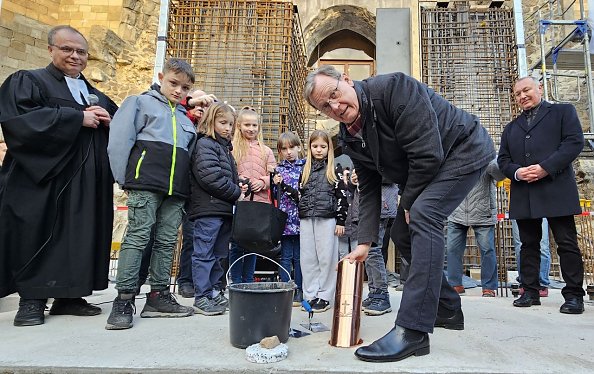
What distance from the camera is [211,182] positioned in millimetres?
3137

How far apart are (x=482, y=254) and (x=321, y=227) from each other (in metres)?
1.95

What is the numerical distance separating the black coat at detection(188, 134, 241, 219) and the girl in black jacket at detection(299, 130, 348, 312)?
2.08ft

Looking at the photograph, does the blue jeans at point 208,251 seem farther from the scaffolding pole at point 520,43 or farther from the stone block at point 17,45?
the stone block at point 17,45

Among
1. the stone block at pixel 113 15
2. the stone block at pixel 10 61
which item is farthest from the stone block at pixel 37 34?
the stone block at pixel 113 15

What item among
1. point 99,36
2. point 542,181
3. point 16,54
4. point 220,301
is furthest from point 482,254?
point 16,54

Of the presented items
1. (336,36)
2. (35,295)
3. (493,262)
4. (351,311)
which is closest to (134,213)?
(35,295)

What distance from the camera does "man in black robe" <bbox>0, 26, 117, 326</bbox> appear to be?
104 inches

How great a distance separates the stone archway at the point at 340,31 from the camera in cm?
1072

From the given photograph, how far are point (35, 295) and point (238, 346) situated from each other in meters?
1.51

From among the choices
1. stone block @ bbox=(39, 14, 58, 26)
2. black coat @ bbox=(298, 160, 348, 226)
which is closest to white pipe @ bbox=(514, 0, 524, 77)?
black coat @ bbox=(298, 160, 348, 226)

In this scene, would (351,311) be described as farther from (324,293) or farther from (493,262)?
(493,262)

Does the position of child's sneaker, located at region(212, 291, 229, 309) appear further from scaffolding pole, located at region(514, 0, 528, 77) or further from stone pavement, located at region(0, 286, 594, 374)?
scaffolding pole, located at region(514, 0, 528, 77)

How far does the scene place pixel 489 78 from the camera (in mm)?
7609

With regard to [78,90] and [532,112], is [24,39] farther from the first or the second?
[532,112]
